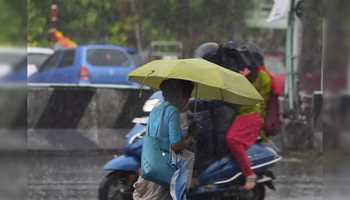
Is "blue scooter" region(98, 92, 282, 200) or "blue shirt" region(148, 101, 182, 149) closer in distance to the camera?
"blue shirt" region(148, 101, 182, 149)

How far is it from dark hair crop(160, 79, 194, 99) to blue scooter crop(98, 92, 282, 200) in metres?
1.59

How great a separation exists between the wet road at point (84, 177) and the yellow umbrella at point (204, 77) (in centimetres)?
219

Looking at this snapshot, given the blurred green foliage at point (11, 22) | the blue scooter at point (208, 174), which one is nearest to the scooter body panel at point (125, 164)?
the blue scooter at point (208, 174)

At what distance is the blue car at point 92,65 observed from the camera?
1595cm

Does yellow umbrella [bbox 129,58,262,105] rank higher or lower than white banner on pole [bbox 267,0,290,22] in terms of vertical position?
lower

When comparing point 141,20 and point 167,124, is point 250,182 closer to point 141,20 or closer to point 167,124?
point 167,124

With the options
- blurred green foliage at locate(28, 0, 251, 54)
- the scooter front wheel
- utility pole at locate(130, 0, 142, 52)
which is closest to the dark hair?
the scooter front wheel

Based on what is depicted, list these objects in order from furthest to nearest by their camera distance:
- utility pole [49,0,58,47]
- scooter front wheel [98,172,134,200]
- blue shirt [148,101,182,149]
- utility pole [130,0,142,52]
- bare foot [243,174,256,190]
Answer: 1. utility pole [130,0,142,52]
2. utility pole [49,0,58,47]
3. scooter front wheel [98,172,134,200]
4. bare foot [243,174,256,190]
5. blue shirt [148,101,182,149]

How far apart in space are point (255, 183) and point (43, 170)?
3835 mm

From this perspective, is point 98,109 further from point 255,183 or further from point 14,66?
point 14,66

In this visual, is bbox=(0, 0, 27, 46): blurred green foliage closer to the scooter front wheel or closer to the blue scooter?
the blue scooter

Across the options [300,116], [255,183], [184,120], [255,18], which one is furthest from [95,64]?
[184,120]

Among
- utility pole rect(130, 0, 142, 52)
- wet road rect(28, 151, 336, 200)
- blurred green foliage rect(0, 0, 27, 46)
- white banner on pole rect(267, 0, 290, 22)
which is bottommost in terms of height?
wet road rect(28, 151, 336, 200)

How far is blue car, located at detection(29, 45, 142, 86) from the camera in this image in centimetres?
1595
